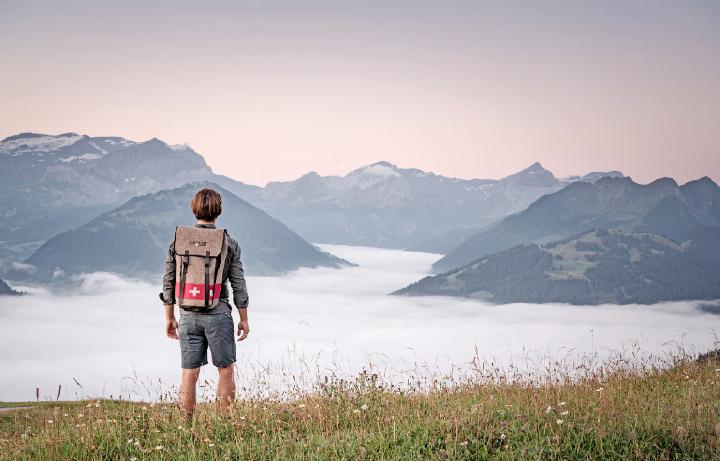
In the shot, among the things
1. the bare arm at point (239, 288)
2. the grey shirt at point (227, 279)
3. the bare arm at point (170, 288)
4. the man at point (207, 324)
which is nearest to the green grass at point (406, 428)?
the man at point (207, 324)

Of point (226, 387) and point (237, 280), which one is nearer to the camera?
point (237, 280)

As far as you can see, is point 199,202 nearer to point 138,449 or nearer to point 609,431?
point 138,449

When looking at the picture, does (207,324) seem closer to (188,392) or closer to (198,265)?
(198,265)

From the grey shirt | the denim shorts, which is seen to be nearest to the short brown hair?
the grey shirt

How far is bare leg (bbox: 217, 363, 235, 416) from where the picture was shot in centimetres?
848

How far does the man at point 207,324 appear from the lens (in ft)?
27.0

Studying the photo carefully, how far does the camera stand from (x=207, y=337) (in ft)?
27.1

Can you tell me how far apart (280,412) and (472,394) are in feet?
9.85

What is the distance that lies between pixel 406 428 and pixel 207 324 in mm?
2922

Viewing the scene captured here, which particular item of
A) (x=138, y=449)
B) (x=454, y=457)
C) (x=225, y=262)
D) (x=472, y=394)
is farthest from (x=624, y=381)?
(x=138, y=449)

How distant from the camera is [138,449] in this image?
7.45 metres

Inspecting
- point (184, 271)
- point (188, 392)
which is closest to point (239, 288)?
point (184, 271)

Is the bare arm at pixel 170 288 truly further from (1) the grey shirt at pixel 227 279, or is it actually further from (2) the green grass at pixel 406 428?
(2) the green grass at pixel 406 428

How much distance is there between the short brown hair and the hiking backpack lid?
24 centimetres
